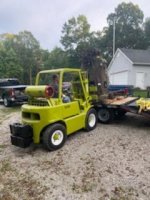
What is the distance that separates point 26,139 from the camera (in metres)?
5.16

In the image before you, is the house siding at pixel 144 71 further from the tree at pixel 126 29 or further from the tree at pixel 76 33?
the tree at pixel 76 33

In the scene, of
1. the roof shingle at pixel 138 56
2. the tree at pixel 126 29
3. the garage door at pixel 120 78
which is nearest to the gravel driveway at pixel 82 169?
the roof shingle at pixel 138 56

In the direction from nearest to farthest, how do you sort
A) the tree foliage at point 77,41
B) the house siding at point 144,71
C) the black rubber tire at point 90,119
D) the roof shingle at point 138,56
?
the black rubber tire at point 90,119
the house siding at point 144,71
the roof shingle at point 138,56
the tree foliage at point 77,41

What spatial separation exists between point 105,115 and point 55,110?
108 inches

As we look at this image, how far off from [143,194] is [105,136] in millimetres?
→ 2852

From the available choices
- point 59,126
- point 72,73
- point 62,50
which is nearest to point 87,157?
point 59,126

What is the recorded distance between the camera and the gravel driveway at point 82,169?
11.7 ft

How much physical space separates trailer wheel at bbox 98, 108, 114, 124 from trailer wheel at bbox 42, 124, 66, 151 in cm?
237

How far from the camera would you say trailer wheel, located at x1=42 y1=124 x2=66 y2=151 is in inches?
205

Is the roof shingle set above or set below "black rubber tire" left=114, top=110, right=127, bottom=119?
above

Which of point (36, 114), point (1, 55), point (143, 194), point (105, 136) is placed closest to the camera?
point (143, 194)

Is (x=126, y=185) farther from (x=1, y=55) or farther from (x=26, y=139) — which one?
(x=1, y=55)

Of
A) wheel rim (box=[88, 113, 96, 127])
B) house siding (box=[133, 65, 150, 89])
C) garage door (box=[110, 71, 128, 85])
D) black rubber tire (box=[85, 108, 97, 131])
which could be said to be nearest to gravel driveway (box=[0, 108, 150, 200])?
black rubber tire (box=[85, 108, 97, 131])

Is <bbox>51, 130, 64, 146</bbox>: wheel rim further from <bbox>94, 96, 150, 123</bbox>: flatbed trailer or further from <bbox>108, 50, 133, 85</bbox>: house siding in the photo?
<bbox>108, 50, 133, 85</bbox>: house siding
